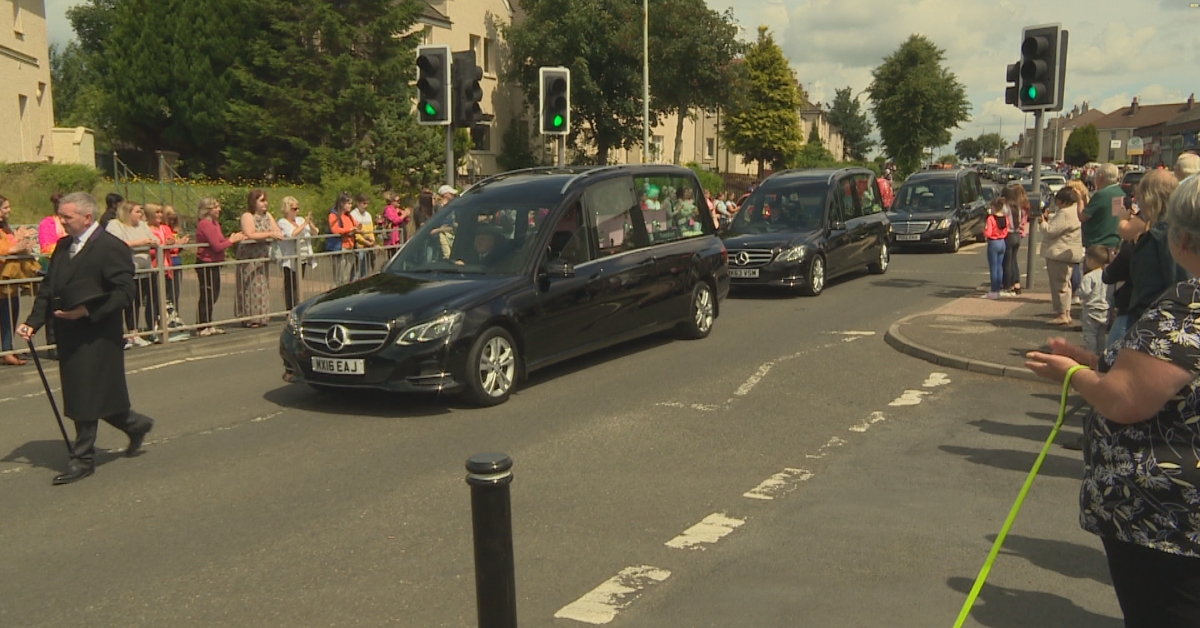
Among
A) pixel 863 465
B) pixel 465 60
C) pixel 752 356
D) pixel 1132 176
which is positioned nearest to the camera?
pixel 863 465

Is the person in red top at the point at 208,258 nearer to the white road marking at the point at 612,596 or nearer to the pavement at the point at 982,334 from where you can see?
the pavement at the point at 982,334

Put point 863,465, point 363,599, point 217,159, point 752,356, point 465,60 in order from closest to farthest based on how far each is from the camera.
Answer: point 363,599 < point 863,465 < point 752,356 < point 465,60 < point 217,159

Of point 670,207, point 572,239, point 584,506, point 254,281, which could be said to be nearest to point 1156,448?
point 584,506

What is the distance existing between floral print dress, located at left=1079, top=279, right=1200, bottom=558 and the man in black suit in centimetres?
623

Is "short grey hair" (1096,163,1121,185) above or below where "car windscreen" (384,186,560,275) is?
above

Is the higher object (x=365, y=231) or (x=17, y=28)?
(x=17, y=28)

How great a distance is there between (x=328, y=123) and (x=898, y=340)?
26860 mm

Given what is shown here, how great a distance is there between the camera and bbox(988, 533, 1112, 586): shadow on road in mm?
5172

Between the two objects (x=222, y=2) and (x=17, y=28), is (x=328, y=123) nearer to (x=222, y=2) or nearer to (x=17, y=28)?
(x=222, y=2)

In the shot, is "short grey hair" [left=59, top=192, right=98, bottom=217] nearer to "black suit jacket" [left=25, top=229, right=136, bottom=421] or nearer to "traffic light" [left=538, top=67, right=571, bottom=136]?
"black suit jacket" [left=25, top=229, right=136, bottom=421]

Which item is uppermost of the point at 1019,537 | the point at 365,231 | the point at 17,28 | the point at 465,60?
the point at 17,28

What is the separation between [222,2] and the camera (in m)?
36.0

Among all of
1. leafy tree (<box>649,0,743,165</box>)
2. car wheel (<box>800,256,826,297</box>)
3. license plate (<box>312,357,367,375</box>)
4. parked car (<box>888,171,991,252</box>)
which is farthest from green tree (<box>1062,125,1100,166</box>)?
license plate (<box>312,357,367,375</box>)

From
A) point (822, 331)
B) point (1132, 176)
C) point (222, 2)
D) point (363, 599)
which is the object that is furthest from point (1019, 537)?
point (1132, 176)
